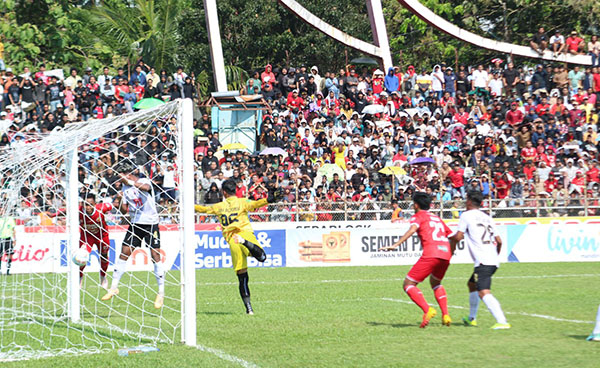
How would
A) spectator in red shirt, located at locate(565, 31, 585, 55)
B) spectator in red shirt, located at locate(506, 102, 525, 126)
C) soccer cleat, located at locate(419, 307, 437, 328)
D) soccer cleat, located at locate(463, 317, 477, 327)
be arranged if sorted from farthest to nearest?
spectator in red shirt, located at locate(565, 31, 585, 55) → spectator in red shirt, located at locate(506, 102, 525, 126) → soccer cleat, located at locate(463, 317, 477, 327) → soccer cleat, located at locate(419, 307, 437, 328)

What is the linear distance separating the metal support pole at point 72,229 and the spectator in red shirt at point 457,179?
15.2m

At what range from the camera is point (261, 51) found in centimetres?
4700

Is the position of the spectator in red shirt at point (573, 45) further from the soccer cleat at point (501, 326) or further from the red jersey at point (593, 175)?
the soccer cleat at point (501, 326)

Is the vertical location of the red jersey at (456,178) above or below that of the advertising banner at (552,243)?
above

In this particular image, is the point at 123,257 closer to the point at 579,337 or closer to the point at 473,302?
the point at 473,302

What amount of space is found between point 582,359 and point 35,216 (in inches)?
571

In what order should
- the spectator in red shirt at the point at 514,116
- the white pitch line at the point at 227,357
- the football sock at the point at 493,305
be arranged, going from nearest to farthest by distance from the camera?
the white pitch line at the point at 227,357 < the football sock at the point at 493,305 < the spectator in red shirt at the point at 514,116

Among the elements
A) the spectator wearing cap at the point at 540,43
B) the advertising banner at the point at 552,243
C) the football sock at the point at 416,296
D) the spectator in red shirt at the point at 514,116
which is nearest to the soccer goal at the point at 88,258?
the football sock at the point at 416,296

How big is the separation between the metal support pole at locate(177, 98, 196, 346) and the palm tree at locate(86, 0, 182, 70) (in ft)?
110

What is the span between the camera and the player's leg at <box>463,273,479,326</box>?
10414 mm

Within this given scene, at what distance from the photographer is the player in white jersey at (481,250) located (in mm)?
9984

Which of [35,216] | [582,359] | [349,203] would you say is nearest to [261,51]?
[349,203]

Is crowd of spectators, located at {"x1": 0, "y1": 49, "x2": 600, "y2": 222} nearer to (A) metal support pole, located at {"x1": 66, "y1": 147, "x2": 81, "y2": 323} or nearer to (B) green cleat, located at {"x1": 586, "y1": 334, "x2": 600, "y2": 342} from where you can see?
(A) metal support pole, located at {"x1": 66, "y1": 147, "x2": 81, "y2": 323}

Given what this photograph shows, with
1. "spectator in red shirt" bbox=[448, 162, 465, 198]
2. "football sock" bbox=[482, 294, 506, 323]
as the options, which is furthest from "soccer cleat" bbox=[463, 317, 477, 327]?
"spectator in red shirt" bbox=[448, 162, 465, 198]
